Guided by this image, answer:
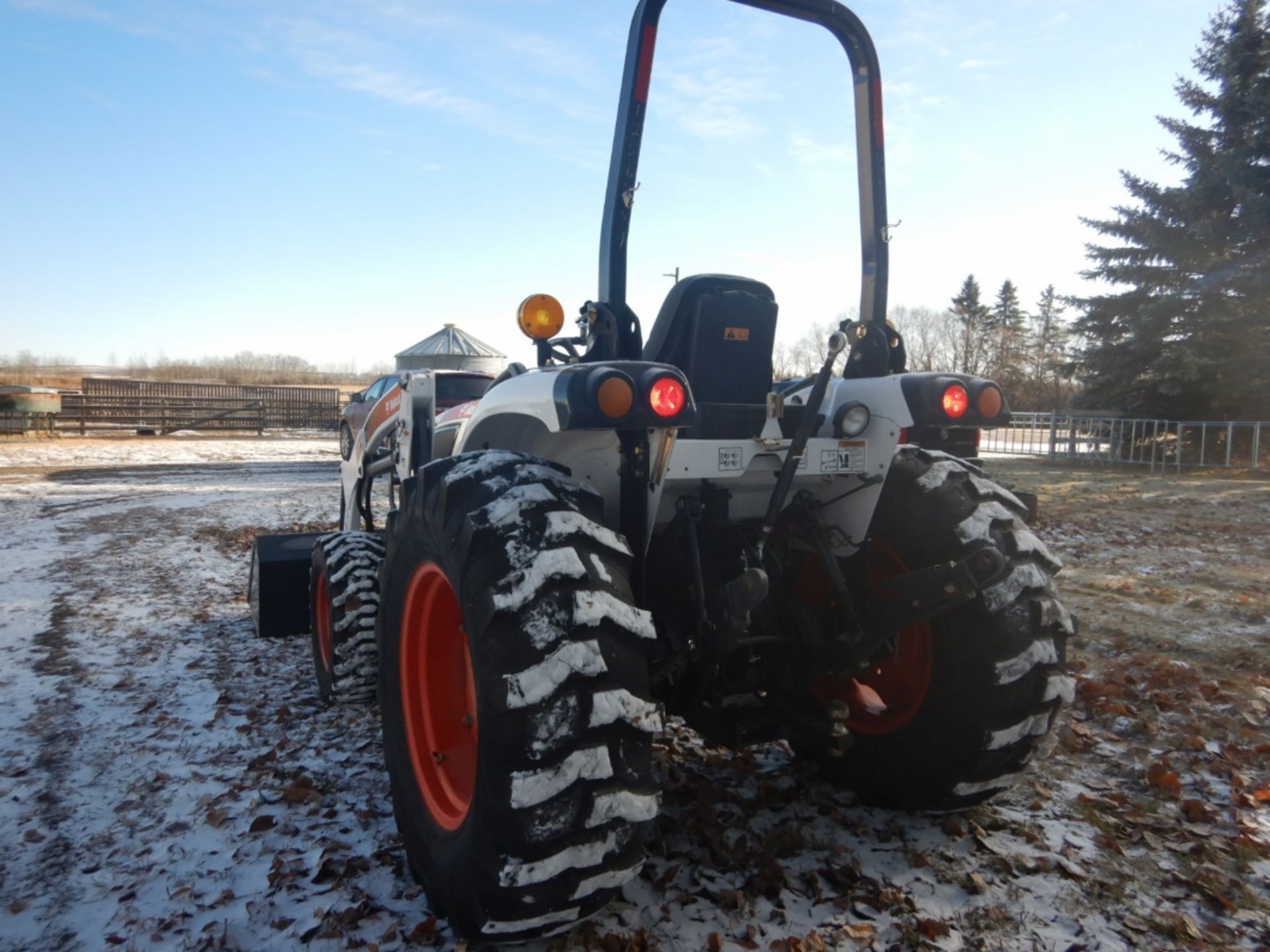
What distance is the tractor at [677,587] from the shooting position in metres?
2.17

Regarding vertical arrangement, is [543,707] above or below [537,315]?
below

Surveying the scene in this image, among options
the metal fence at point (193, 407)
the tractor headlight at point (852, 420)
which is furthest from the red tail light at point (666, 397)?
the metal fence at point (193, 407)

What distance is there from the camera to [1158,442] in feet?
69.9

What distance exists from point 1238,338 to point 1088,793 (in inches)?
833

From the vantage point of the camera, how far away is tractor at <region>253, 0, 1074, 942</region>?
85.4 inches

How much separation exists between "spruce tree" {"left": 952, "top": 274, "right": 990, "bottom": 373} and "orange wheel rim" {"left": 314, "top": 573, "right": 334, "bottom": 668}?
4961 centimetres

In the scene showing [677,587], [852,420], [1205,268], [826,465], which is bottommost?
[677,587]

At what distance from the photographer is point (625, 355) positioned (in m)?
3.14

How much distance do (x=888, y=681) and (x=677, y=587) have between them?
3.29 ft

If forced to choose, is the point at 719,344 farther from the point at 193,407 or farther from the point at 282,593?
the point at 193,407

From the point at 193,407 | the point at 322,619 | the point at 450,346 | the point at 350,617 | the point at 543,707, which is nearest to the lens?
the point at 543,707

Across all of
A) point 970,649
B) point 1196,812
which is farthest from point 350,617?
point 1196,812

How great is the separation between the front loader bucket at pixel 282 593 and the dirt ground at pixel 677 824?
0.79ft

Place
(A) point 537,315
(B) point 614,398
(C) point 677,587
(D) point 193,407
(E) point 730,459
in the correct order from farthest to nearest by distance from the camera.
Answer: (D) point 193,407 < (A) point 537,315 < (C) point 677,587 < (E) point 730,459 < (B) point 614,398
